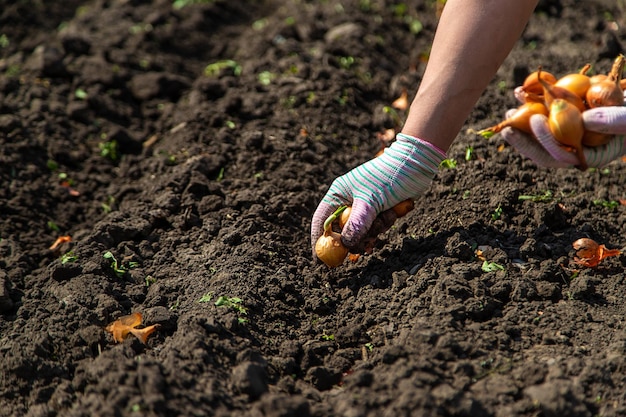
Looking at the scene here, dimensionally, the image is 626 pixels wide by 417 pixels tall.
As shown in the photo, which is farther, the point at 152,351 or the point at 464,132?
the point at 464,132

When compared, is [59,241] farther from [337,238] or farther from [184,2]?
[184,2]

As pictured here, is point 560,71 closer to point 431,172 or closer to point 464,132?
point 464,132

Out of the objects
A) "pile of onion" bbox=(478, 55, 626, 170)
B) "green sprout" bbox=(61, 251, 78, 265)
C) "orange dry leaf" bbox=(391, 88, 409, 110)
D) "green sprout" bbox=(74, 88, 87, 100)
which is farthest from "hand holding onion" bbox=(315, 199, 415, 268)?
"green sprout" bbox=(74, 88, 87, 100)

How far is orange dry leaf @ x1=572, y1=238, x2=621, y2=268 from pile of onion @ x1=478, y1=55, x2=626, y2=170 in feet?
0.98

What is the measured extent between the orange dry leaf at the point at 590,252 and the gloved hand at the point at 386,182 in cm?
64

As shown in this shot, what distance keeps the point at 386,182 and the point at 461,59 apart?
0.53 m

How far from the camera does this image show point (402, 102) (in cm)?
445

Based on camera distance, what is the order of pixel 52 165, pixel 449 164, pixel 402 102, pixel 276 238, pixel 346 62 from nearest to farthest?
1. pixel 276 238
2. pixel 449 164
3. pixel 52 165
4. pixel 402 102
5. pixel 346 62

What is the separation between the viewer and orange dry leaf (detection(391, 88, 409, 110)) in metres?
4.43

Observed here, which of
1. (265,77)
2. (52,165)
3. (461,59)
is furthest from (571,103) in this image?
(52,165)

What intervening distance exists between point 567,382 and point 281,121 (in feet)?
7.43

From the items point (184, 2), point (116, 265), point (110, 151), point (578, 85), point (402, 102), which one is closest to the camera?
point (578, 85)

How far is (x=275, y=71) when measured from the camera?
15.1 feet

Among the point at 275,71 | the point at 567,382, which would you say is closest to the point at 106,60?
the point at 275,71
